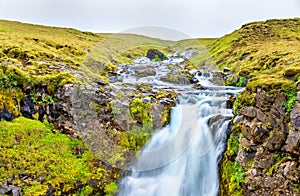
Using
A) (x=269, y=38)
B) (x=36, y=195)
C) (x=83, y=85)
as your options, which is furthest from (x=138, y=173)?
(x=269, y=38)

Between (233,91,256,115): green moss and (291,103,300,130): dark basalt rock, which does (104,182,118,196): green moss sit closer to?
(233,91,256,115): green moss

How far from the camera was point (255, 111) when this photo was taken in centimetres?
664

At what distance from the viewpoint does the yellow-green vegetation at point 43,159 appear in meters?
6.71

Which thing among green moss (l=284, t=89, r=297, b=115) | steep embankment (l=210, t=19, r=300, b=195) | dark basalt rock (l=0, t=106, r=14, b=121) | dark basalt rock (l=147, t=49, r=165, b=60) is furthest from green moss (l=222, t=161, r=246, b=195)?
dark basalt rock (l=147, t=49, r=165, b=60)

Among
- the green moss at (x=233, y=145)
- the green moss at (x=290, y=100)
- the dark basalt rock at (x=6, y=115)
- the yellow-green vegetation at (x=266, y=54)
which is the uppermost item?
the yellow-green vegetation at (x=266, y=54)

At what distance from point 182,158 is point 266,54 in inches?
485

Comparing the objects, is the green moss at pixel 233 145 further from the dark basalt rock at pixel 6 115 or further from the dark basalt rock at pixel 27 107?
the dark basalt rock at pixel 6 115

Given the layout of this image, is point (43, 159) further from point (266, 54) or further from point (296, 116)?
point (266, 54)

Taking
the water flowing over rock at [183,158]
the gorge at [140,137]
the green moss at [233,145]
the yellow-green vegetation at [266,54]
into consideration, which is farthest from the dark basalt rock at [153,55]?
the green moss at [233,145]

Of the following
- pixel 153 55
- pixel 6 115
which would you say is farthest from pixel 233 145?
pixel 153 55

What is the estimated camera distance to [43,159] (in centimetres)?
728

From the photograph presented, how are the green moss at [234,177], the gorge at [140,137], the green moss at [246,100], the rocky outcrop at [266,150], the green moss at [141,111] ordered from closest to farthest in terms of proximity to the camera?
the rocky outcrop at [266,150] → the gorge at [140,137] → the green moss at [234,177] → the green moss at [246,100] → the green moss at [141,111]

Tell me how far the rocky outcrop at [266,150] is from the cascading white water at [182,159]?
845 mm

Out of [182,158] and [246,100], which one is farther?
[182,158]
